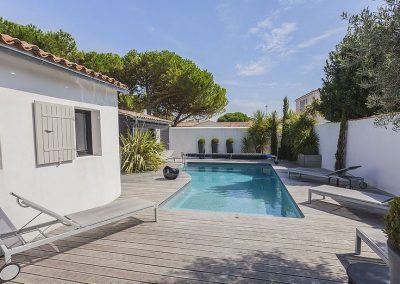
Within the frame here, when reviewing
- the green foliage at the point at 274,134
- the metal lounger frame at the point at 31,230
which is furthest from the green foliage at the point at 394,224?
the green foliage at the point at 274,134

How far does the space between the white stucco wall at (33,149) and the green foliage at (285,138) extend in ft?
45.6

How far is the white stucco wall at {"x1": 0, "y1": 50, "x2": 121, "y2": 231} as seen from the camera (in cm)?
423

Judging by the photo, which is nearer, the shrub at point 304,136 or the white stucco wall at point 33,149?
the white stucco wall at point 33,149

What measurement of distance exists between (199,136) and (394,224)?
19.8 m

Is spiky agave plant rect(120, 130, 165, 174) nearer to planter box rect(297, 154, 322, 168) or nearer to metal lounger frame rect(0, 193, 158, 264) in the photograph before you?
metal lounger frame rect(0, 193, 158, 264)

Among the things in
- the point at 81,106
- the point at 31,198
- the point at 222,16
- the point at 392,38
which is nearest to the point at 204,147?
the point at 222,16

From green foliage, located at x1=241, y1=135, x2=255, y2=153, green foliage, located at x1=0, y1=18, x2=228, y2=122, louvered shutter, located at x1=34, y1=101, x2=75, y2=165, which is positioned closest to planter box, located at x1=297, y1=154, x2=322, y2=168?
green foliage, located at x1=241, y1=135, x2=255, y2=153

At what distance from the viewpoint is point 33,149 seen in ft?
15.5

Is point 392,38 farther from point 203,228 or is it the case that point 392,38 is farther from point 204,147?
point 204,147

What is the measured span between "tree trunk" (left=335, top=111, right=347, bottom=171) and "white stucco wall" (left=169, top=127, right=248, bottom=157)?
31.9 feet

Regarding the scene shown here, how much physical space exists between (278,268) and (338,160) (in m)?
10.1

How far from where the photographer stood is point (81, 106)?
6145 millimetres

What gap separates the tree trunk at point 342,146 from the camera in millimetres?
12016

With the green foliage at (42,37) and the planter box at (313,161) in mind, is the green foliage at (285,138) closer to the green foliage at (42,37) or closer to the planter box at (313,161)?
the planter box at (313,161)
